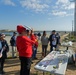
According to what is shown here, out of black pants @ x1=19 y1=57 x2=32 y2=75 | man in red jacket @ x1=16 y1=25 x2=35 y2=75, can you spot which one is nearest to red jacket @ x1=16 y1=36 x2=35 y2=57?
man in red jacket @ x1=16 y1=25 x2=35 y2=75

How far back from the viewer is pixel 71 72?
7.79m

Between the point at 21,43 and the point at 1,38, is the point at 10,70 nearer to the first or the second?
the point at 1,38

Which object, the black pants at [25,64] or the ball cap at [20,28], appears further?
the black pants at [25,64]

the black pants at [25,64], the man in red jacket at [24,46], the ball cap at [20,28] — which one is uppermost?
the ball cap at [20,28]

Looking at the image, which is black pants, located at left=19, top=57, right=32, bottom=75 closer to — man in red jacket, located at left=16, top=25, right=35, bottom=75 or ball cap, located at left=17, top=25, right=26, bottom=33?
man in red jacket, located at left=16, top=25, right=35, bottom=75

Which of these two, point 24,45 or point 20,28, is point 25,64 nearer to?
point 24,45

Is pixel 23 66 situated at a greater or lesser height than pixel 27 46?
lesser

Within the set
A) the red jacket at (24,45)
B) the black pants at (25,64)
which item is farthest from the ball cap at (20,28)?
the black pants at (25,64)

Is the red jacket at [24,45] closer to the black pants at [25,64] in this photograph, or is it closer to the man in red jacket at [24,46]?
the man in red jacket at [24,46]

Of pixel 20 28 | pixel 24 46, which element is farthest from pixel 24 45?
pixel 20 28

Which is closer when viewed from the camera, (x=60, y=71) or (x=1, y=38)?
(x=60, y=71)

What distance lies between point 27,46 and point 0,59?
234cm

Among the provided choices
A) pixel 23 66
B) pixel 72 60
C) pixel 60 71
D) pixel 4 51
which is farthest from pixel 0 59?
pixel 72 60

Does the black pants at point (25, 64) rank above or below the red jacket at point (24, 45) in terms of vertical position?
below
